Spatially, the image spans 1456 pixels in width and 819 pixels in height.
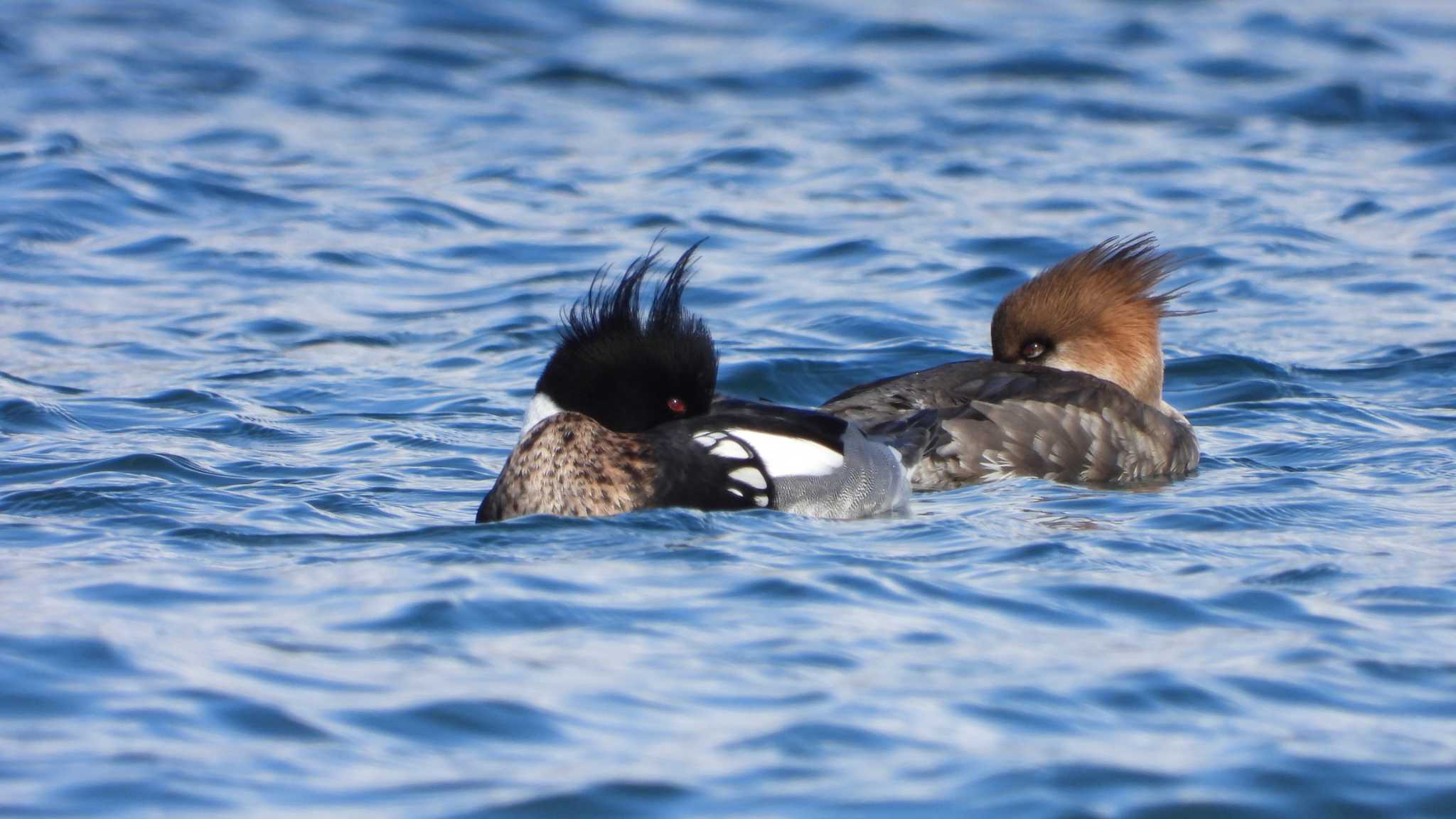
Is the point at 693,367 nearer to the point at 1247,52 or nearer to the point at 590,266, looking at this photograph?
the point at 590,266

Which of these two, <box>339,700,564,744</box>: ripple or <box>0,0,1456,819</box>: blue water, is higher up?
<box>0,0,1456,819</box>: blue water

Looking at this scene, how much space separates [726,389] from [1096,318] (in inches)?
73.2

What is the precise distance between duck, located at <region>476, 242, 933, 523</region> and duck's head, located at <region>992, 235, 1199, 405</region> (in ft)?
5.26

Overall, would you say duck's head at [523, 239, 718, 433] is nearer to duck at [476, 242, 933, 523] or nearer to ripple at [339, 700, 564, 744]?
duck at [476, 242, 933, 523]

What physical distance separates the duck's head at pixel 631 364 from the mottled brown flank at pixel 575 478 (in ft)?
0.66

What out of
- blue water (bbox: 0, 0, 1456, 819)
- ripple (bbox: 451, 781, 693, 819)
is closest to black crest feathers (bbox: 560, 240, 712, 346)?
blue water (bbox: 0, 0, 1456, 819)

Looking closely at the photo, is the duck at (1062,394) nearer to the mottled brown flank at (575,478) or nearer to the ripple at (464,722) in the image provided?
the mottled brown flank at (575,478)

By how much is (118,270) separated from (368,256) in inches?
55.1

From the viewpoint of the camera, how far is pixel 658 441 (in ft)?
20.0

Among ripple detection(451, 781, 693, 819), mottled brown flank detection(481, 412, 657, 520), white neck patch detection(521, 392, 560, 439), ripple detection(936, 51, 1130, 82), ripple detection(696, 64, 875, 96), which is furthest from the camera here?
ripple detection(936, 51, 1130, 82)

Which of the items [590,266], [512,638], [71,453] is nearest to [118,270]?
[590,266]

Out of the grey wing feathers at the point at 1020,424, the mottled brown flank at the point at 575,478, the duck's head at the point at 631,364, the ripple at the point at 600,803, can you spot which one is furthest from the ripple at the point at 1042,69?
the ripple at the point at 600,803

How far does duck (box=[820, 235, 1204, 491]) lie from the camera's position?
721 cm

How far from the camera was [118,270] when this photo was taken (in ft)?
35.3
